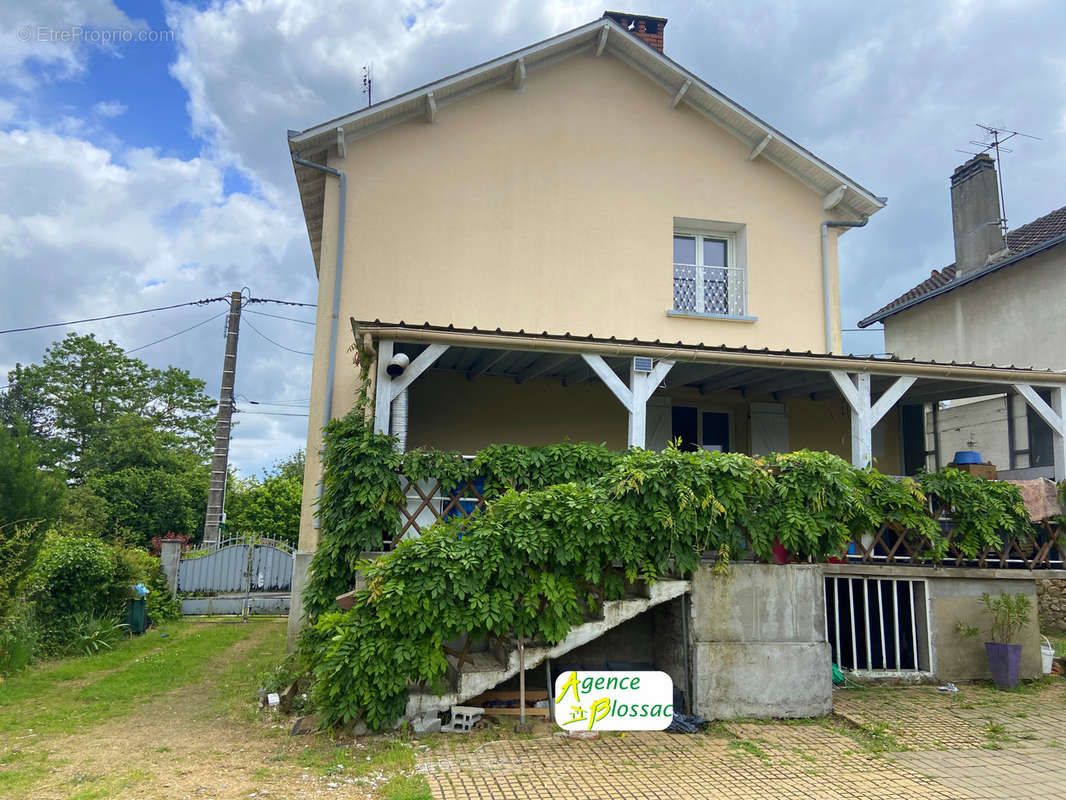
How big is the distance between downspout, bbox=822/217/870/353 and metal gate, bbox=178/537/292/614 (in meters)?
13.5

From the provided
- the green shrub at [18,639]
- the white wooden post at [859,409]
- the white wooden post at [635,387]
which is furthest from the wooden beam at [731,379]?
the green shrub at [18,639]

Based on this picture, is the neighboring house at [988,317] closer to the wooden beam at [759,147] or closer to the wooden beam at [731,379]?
the wooden beam at [731,379]

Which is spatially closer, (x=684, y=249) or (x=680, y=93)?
(x=680, y=93)

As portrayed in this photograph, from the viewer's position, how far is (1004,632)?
28.0ft

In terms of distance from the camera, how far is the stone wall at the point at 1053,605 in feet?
38.9

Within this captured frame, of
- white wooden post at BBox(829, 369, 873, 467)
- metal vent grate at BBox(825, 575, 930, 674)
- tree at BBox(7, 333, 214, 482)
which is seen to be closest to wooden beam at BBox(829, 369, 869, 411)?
white wooden post at BBox(829, 369, 873, 467)

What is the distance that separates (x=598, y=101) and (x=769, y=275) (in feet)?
13.9

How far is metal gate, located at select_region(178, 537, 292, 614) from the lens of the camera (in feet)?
54.8

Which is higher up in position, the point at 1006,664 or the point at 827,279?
the point at 827,279

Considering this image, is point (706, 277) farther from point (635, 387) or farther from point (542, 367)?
point (635, 387)

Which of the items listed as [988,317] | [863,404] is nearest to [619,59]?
[863,404]

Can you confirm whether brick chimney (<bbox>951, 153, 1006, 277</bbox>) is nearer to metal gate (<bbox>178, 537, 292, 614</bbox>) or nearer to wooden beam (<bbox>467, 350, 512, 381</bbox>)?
wooden beam (<bbox>467, 350, 512, 381</bbox>)

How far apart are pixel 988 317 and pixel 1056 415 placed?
23.0 ft

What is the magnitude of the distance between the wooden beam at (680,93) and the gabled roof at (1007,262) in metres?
7.93
